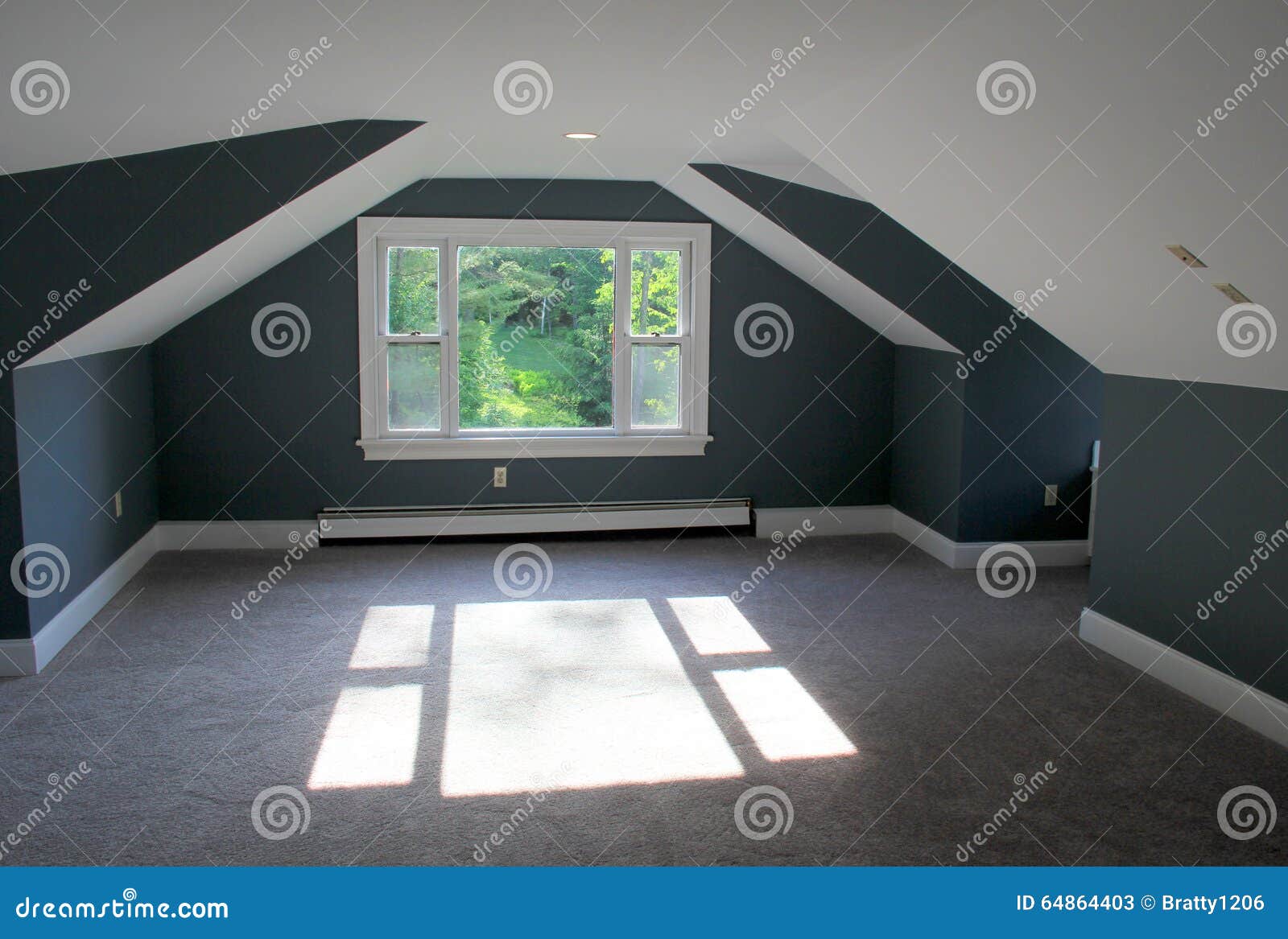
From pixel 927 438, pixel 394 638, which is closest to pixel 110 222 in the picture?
pixel 394 638

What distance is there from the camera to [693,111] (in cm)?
372

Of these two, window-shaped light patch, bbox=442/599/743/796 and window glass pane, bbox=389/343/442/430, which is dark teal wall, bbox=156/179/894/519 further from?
window-shaped light patch, bbox=442/599/743/796

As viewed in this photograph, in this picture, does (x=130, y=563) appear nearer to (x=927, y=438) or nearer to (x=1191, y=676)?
(x=927, y=438)

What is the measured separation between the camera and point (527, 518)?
19.9 ft

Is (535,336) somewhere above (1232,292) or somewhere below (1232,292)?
below

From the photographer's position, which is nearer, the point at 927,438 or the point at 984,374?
the point at 984,374

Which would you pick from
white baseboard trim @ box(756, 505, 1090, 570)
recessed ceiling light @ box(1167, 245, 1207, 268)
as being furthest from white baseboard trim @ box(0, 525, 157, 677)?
recessed ceiling light @ box(1167, 245, 1207, 268)

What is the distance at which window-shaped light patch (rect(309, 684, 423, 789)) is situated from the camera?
319 centimetres

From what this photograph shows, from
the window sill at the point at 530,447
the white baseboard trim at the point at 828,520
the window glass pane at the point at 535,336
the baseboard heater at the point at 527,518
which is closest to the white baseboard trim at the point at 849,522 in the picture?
the white baseboard trim at the point at 828,520

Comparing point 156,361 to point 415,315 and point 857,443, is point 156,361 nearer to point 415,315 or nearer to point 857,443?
point 415,315

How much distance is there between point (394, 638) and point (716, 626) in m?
1.34

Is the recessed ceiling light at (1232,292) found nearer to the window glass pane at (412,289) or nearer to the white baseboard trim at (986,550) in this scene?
the white baseboard trim at (986,550)

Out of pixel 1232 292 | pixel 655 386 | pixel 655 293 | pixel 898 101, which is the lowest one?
pixel 655 386

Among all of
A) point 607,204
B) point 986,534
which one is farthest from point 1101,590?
point 607,204
